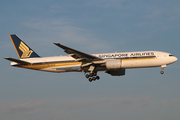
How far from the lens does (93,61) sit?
41.3m

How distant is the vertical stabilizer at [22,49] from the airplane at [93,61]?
35 cm

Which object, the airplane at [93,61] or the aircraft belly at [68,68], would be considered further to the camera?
the aircraft belly at [68,68]

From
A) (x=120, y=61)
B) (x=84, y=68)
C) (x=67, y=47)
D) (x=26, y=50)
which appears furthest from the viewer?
(x=26, y=50)

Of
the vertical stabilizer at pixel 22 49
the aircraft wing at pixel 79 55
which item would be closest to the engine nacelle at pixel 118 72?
the aircraft wing at pixel 79 55

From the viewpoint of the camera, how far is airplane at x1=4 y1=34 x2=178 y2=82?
40.2 meters

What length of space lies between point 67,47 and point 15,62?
1142cm

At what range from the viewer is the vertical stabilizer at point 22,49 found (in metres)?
46.2

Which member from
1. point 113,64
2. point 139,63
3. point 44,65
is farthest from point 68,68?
point 139,63

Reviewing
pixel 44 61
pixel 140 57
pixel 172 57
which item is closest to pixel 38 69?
pixel 44 61

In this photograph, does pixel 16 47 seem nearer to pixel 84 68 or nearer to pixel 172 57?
pixel 84 68

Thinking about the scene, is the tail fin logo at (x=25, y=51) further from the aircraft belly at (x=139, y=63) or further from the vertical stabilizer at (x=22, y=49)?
the aircraft belly at (x=139, y=63)

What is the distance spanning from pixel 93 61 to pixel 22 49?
1411cm

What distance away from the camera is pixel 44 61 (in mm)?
43656

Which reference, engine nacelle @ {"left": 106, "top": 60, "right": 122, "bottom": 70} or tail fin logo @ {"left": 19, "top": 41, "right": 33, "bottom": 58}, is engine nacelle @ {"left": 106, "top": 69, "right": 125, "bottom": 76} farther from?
tail fin logo @ {"left": 19, "top": 41, "right": 33, "bottom": 58}
